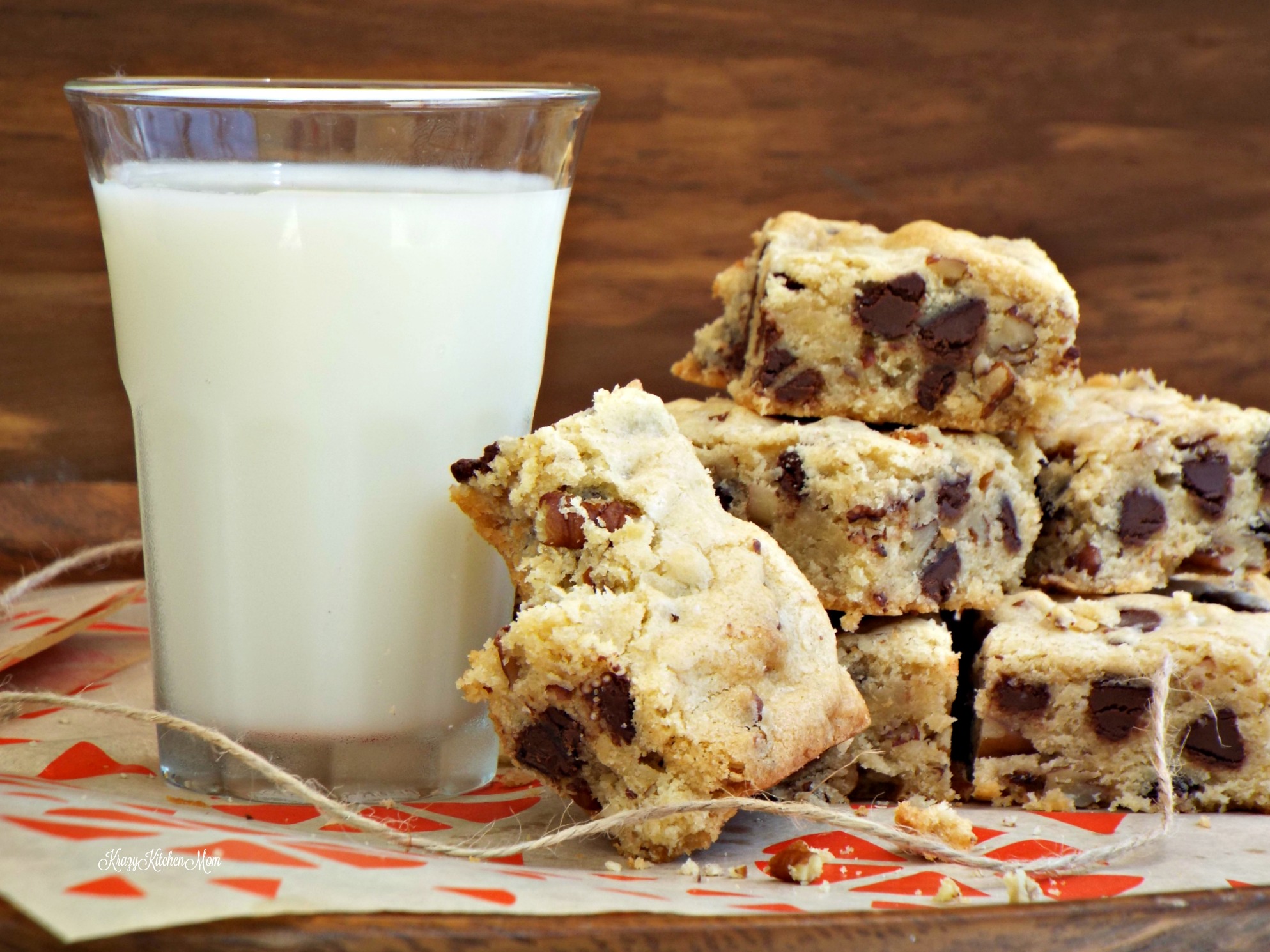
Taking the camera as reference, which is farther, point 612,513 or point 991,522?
point 991,522

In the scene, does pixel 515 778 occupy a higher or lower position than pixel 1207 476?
lower

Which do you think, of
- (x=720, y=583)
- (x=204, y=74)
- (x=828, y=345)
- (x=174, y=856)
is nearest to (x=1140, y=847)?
(x=720, y=583)

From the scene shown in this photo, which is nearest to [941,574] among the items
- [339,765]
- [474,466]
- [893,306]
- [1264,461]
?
[893,306]

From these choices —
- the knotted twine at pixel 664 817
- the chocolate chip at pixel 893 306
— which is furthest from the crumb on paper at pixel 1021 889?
the chocolate chip at pixel 893 306

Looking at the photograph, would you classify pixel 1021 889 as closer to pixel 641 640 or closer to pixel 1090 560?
pixel 641 640

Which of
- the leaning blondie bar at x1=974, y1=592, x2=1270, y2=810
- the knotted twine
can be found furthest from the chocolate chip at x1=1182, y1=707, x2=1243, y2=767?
A: the knotted twine

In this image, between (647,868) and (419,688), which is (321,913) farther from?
(419,688)
